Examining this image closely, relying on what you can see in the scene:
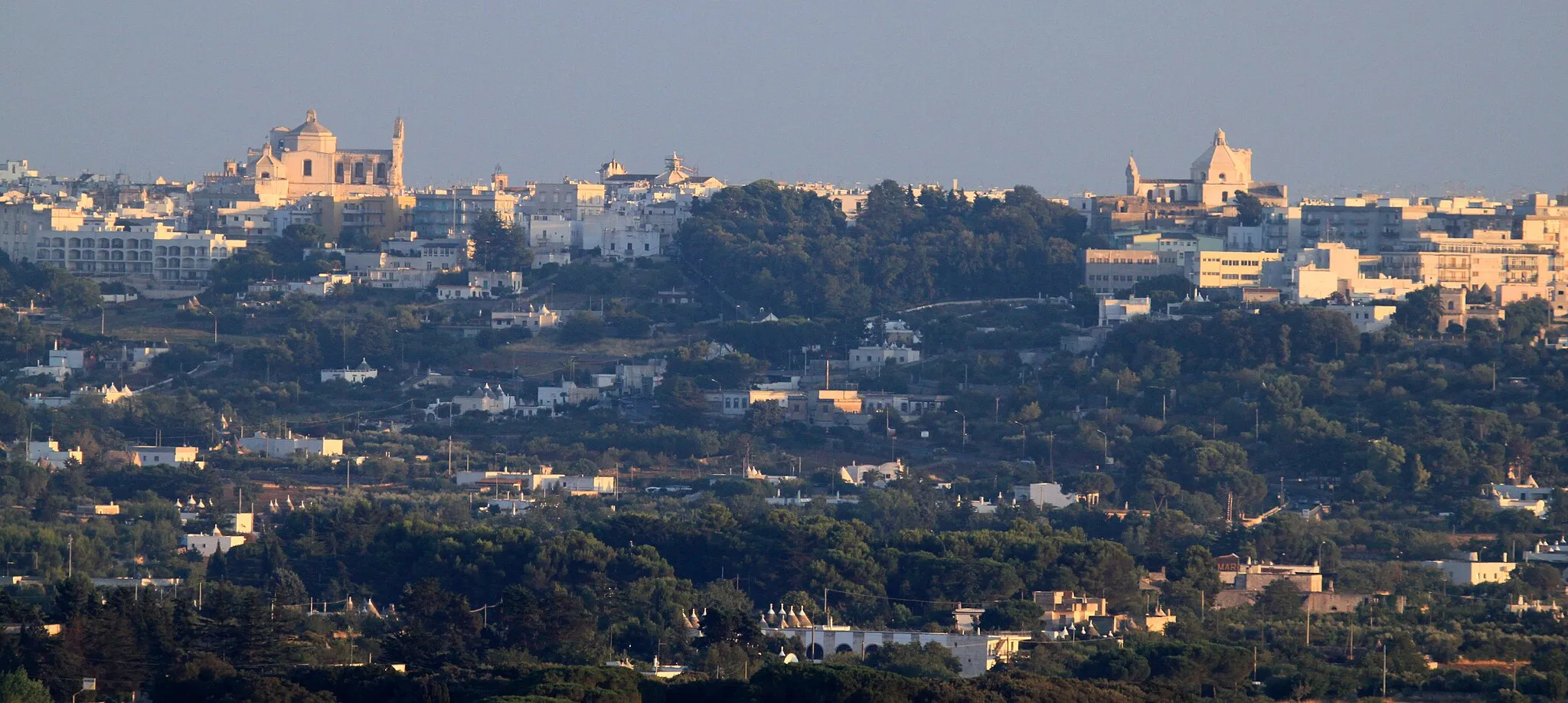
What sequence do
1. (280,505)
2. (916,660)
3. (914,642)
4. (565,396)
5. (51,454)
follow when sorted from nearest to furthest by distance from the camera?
(916,660)
(914,642)
(280,505)
(51,454)
(565,396)

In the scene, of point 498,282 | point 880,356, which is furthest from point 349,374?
point 880,356

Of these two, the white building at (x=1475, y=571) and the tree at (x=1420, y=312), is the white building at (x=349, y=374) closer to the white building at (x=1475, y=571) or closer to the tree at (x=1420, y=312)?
the tree at (x=1420, y=312)

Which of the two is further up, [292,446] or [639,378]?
[639,378]

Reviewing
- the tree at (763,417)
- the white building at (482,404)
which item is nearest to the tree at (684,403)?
the tree at (763,417)

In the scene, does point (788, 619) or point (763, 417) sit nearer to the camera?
point (788, 619)

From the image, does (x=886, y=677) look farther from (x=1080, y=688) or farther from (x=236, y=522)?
(x=236, y=522)

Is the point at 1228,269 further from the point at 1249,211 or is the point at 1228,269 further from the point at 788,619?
the point at 788,619

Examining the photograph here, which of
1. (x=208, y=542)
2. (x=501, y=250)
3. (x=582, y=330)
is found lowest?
(x=208, y=542)
